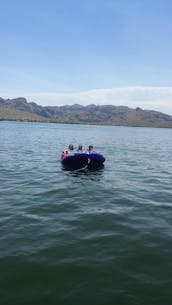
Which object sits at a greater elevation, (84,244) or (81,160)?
(81,160)

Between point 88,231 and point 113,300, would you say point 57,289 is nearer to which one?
point 113,300

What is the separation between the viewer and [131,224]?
1216 centimetres

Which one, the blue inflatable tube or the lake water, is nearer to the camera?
the lake water

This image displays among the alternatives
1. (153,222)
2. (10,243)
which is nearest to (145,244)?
(153,222)

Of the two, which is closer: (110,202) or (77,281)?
(77,281)

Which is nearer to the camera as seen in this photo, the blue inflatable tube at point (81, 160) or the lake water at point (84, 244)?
the lake water at point (84, 244)

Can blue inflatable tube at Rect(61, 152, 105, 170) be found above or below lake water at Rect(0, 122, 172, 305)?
above

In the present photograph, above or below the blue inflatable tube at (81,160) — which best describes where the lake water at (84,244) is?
below

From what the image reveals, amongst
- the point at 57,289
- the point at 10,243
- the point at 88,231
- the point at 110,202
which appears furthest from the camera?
the point at 110,202

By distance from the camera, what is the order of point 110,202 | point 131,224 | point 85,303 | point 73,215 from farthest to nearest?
1. point 110,202
2. point 73,215
3. point 131,224
4. point 85,303

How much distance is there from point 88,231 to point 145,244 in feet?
7.66

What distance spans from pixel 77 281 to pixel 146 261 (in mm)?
2507

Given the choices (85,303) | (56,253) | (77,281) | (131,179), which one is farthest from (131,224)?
(131,179)

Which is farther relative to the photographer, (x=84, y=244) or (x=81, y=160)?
(x=81, y=160)
